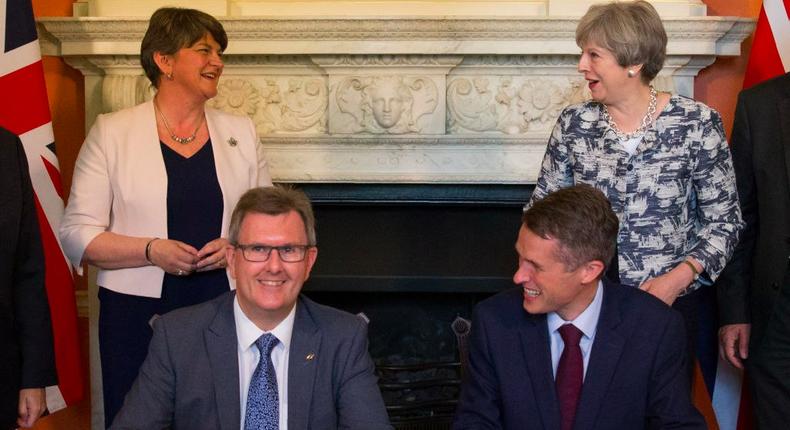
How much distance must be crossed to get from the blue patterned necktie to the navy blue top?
2.40ft

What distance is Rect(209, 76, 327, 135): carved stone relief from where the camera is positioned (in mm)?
3902

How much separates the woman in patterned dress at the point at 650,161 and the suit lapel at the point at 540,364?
444mm

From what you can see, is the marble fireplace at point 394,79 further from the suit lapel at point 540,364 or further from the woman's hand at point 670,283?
the suit lapel at point 540,364

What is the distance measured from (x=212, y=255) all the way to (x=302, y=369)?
67 cm

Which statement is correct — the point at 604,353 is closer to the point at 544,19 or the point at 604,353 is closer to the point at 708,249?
the point at 708,249

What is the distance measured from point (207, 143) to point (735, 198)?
1.39 m

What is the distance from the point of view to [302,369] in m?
2.20

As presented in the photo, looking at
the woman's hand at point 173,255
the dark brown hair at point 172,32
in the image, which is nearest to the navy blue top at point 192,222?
the woman's hand at point 173,255

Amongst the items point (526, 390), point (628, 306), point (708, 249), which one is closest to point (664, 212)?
point (708, 249)

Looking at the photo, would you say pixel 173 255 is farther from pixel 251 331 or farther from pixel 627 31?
pixel 627 31

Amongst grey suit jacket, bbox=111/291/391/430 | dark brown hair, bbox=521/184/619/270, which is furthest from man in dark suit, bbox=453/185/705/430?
grey suit jacket, bbox=111/291/391/430

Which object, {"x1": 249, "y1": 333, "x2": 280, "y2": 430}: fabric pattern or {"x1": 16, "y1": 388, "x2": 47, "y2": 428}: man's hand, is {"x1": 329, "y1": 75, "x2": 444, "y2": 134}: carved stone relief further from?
{"x1": 249, "y1": 333, "x2": 280, "y2": 430}: fabric pattern

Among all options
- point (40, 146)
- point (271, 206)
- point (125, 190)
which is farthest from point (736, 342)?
point (40, 146)

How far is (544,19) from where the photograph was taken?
12.2 ft
